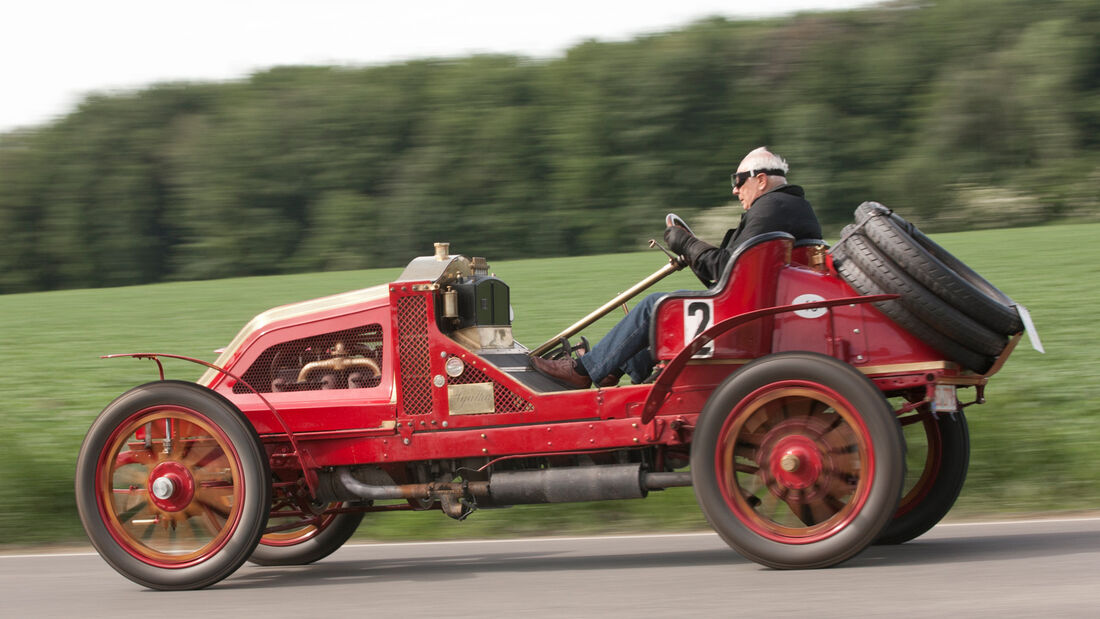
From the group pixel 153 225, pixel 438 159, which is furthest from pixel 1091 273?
pixel 153 225

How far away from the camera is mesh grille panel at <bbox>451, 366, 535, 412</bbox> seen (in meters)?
5.99

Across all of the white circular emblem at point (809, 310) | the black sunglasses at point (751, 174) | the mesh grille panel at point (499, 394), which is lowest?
the mesh grille panel at point (499, 394)

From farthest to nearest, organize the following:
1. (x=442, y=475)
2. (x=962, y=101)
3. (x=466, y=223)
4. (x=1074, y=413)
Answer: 1. (x=466, y=223)
2. (x=962, y=101)
3. (x=1074, y=413)
4. (x=442, y=475)

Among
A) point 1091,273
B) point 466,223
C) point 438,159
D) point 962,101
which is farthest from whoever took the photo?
point 438,159

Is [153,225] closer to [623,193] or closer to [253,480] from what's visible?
[623,193]

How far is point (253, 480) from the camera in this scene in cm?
578

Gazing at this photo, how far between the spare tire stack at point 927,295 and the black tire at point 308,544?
9.65 ft

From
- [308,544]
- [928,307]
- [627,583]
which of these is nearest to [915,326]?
[928,307]

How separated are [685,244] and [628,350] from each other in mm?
586

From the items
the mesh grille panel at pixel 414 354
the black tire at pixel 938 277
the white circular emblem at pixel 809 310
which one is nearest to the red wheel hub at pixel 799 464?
the white circular emblem at pixel 809 310

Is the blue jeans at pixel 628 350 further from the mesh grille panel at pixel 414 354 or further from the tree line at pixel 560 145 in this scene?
the tree line at pixel 560 145

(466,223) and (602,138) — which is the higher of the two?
(602,138)

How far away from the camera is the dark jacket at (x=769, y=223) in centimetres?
601

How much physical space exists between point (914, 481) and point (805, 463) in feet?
4.15
